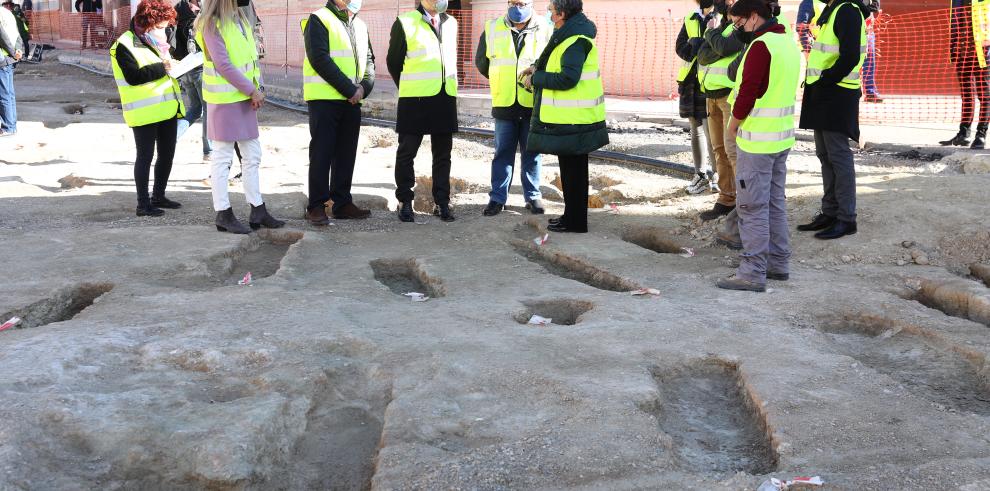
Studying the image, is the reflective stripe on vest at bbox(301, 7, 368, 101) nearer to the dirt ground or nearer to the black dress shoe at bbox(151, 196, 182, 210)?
the dirt ground

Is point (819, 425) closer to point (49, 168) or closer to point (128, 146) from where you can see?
point (49, 168)

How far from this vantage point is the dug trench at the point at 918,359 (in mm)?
3799

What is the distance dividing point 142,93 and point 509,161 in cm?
293

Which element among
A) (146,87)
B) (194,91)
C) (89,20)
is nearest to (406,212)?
(146,87)

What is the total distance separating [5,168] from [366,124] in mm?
5048

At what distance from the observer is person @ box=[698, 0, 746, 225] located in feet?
21.5

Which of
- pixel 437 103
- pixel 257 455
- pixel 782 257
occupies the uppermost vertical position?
pixel 437 103

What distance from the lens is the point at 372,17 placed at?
60.5 feet

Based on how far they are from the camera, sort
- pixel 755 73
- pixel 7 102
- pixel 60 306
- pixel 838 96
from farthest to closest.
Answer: pixel 7 102 < pixel 838 96 < pixel 755 73 < pixel 60 306

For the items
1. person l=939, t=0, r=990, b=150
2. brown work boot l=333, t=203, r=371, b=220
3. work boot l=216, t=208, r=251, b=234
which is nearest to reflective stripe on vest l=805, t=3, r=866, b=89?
brown work boot l=333, t=203, r=371, b=220

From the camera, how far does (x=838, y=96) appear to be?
6.04 m

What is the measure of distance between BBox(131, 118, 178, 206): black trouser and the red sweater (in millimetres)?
4480

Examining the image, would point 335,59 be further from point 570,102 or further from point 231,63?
point 570,102

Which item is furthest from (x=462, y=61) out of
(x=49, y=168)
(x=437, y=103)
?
(x=437, y=103)
